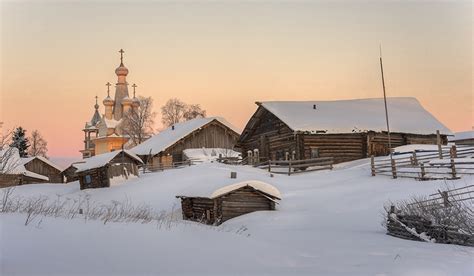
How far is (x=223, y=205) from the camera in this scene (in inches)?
823

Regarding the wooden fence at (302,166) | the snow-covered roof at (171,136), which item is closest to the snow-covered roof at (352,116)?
the wooden fence at (302,166)

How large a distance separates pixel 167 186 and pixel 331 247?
2036 cm

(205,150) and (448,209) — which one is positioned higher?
(205,150)

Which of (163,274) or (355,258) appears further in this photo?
(355,258)

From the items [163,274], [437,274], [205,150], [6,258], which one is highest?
[205,150]

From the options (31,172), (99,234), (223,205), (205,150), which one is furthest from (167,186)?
(31,172)

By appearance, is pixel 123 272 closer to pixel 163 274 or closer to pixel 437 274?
pixel 163 274

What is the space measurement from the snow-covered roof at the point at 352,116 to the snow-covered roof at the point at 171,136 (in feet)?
43.1

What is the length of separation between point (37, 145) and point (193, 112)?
30212mm

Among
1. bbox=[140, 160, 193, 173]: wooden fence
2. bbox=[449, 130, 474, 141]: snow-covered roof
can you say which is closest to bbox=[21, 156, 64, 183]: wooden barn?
bbox=[140, 160, 193, 173]: wooden fence

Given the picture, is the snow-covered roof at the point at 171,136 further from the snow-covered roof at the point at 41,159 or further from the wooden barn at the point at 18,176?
the snow-covered roof at the point at 41,159

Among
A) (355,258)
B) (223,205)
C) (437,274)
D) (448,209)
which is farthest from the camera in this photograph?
(223,205)

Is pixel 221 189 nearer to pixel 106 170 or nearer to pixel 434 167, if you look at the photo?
pixel 434 167

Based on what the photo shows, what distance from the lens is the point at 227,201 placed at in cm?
2102
